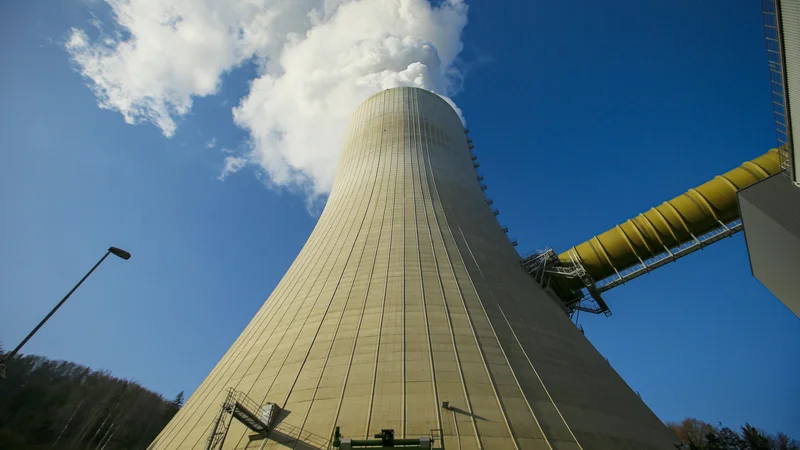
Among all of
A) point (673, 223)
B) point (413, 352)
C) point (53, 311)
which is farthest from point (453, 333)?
point (673, 223)

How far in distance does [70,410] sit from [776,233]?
39.2m

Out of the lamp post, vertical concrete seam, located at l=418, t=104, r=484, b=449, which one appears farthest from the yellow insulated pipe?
the lamp post

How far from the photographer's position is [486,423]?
641cm

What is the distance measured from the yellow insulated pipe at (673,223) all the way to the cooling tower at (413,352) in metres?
3.96

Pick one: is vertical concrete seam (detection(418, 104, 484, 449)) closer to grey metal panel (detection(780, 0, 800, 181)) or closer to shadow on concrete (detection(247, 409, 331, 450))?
shadow on concrete (detection(247, 409, 331, 450))

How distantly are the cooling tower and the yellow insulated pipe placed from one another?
396 centimetres

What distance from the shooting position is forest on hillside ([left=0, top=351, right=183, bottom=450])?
25.7m

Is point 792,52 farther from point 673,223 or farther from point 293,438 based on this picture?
point 293,438

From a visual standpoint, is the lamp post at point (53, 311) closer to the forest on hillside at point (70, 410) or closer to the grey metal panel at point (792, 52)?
the grey metal panel at point (792, 52)

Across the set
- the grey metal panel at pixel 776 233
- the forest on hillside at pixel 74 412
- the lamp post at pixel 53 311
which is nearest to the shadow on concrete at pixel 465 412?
the lamp post at pixel 53 311

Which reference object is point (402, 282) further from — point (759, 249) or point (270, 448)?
point (759, 249)

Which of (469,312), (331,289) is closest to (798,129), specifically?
(469,312)

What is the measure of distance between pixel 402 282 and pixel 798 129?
8226 mm

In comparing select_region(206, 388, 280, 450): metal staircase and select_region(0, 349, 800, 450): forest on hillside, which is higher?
select_region(0, 349, 800, 450): forest on hillside
